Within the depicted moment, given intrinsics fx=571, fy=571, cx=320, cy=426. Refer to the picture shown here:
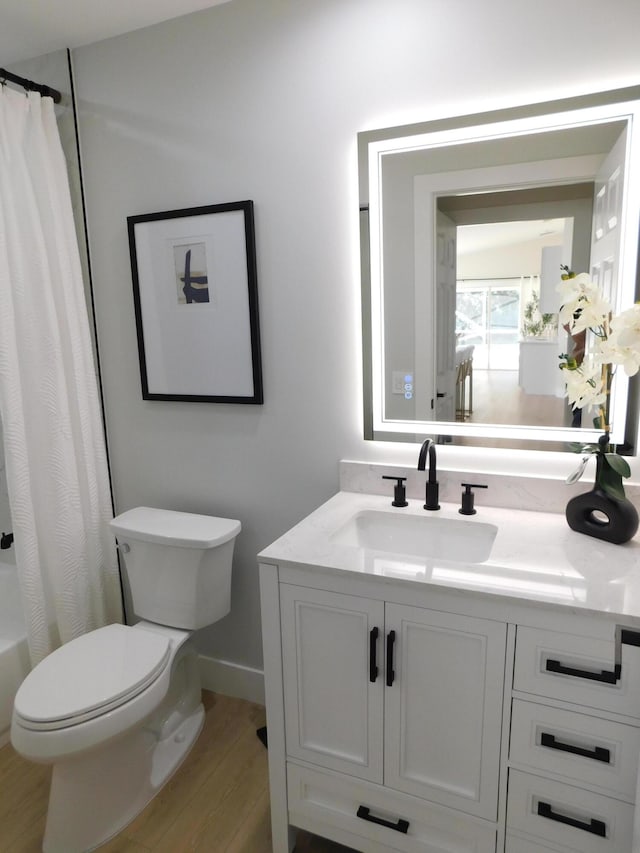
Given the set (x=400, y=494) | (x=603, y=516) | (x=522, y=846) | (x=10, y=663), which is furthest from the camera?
(x=10, y=663)

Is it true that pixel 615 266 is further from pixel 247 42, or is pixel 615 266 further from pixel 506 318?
pixel 247 42

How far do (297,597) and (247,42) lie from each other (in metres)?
1.74

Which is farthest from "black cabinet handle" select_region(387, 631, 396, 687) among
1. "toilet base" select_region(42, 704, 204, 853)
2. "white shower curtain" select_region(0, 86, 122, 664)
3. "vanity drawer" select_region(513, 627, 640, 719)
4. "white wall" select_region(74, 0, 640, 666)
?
"white shower curtain" select_region(0, 86, 122, 664)

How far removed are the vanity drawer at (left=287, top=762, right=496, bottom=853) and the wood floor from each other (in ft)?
0.79

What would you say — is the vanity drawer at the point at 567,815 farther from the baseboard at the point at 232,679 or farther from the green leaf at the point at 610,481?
the baseboard at the point at 232,679

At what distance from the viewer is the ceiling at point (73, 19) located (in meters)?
1.84

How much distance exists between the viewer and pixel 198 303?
210 centimetres

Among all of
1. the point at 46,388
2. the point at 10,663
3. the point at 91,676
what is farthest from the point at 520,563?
the point at 10,663

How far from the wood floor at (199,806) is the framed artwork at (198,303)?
1.27m

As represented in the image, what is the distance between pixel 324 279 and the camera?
6.22 ft

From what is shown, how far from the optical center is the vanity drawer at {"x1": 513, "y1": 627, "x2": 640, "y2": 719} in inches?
45.9

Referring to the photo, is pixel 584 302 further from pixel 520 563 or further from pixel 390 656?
pixel 390 656

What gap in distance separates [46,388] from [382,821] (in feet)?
5.75

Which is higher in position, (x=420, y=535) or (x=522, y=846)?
(x=420, y=535)
